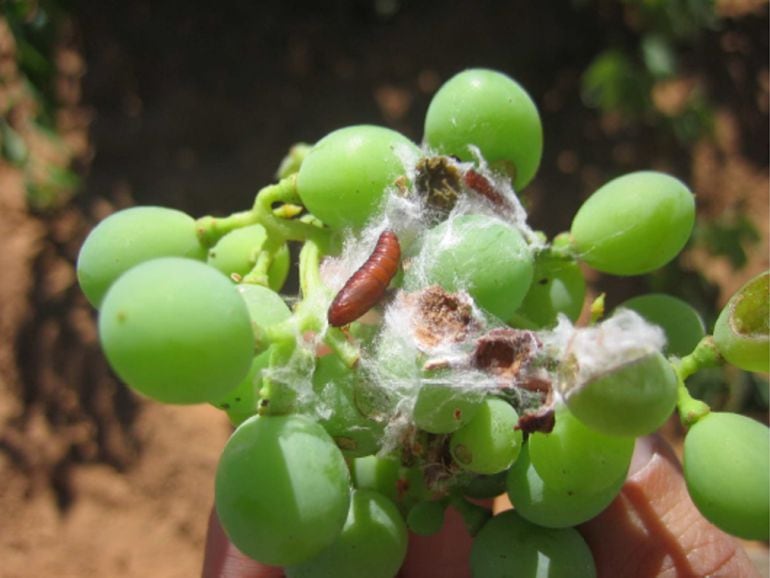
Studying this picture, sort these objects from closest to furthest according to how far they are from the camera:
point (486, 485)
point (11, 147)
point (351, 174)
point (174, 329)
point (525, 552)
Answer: point (174, 329) → point (351, 174) → point (525, 552) → point (486, 485) → point (11, 147)

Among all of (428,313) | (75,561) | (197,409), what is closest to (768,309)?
(428,313)

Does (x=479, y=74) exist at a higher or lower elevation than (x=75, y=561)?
higher

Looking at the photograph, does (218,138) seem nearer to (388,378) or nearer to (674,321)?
(674,321)

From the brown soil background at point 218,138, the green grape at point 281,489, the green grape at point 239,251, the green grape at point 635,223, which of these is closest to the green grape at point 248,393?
the green grape at point 281,489

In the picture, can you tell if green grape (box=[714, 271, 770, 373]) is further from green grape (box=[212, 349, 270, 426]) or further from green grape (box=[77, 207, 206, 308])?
green grape (box=[77, 207, 206, 308])

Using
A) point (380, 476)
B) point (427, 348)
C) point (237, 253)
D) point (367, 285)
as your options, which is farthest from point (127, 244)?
point (380, 476)

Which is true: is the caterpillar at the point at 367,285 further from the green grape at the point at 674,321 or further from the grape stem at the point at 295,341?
the green grape at the point at 674,321

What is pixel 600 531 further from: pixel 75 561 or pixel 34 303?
pixel 34 303
